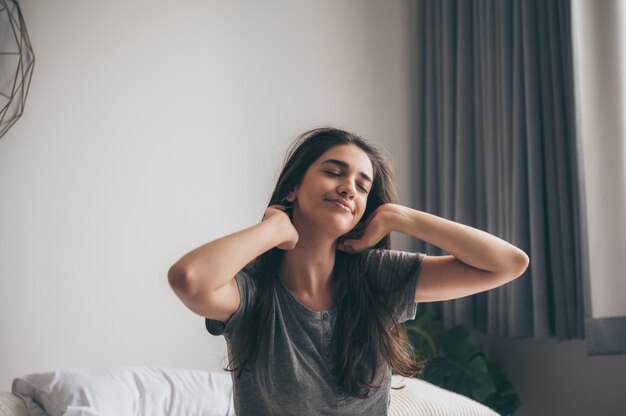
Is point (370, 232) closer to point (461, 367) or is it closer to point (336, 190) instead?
point (336, 190)

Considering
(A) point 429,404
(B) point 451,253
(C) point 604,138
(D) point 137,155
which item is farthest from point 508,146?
(B) point 451,253

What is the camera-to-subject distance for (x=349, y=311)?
131 centimetres

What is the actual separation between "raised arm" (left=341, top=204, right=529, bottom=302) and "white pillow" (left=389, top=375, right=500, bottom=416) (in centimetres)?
68

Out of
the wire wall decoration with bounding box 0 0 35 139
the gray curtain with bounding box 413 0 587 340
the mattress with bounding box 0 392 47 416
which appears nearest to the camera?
the mattress with bounding box 0 392 47 416

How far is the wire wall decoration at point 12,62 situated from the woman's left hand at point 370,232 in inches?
52.0

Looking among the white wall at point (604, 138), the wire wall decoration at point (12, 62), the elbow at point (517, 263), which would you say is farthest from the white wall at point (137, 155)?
the elbow at point (517, 263)

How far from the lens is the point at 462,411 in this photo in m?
1.99

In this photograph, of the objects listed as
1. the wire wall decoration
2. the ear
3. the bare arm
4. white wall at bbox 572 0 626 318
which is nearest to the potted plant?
white wall at bbox 572 0 626 318

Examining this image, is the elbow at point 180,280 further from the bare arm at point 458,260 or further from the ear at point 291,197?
the bare arm at point 458,260

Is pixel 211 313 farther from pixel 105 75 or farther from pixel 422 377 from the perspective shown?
pixel 422 377

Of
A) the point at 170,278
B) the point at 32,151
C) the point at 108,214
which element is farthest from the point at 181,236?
the point at 170,278

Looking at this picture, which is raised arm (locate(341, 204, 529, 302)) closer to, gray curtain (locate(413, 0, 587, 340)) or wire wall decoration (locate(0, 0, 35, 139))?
gray curtain (locate(413, 0, 587, 340))

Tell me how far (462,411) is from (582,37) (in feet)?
4.22

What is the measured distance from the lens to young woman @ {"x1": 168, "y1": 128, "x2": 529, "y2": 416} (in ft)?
4.00
